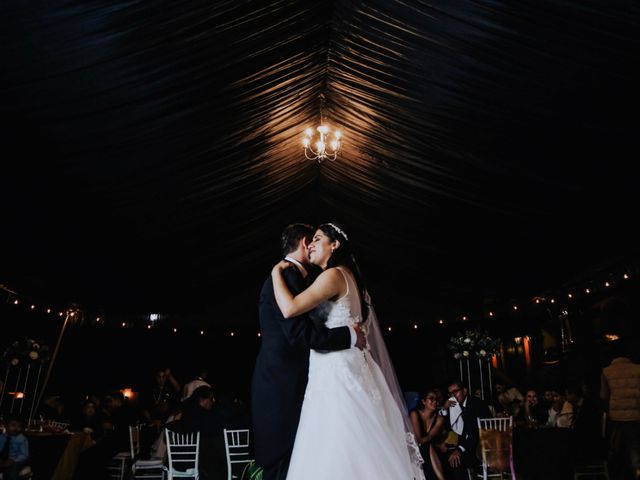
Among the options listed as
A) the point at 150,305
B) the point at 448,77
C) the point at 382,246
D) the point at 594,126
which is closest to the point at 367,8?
the point at 448,77

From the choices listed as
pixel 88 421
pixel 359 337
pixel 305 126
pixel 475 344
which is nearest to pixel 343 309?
pixel 359 337

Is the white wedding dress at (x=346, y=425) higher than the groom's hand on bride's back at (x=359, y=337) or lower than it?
lower

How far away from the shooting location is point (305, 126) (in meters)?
7.39

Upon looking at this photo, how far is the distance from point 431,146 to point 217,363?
10.3m

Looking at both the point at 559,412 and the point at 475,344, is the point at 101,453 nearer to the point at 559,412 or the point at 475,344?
the point at 559,412

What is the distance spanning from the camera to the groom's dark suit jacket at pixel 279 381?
2.35 metres

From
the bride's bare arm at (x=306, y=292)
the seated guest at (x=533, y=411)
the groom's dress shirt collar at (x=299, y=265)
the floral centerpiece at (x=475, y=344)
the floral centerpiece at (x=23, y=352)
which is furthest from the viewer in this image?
the floral centerpiece at (x=475, y=344)

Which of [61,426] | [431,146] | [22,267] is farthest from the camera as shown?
[22,267]

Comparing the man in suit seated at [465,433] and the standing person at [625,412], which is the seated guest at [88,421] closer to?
the man in suit seated at [465,433]

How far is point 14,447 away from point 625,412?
5.65 m

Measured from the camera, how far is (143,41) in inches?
168

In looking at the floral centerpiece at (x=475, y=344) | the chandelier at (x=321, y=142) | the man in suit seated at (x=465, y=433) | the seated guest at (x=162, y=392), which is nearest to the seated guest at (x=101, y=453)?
the man in suit seated at (x=465, y=433)

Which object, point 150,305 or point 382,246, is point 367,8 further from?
point 150,305

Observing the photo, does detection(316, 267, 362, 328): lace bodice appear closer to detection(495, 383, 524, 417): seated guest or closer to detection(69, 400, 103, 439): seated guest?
detection(69, 400, 103, 439): seated guest
